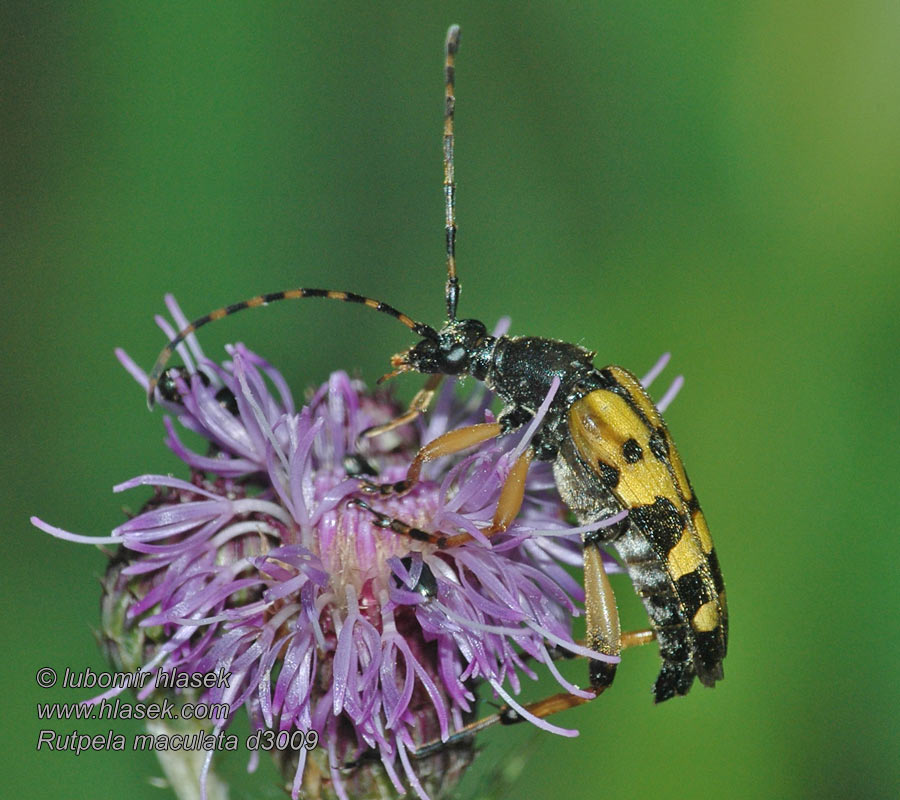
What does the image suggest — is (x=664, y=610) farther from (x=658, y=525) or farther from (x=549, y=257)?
(x=549, y=257)

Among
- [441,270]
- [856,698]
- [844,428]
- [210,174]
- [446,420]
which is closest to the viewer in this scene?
[446,420]

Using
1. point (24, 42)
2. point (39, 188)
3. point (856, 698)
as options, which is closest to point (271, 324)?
point (39, 188)

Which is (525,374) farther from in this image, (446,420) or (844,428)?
(844,428)

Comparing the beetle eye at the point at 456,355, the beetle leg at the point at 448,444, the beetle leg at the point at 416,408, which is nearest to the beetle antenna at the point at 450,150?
the beetle eye at the point at 456,355

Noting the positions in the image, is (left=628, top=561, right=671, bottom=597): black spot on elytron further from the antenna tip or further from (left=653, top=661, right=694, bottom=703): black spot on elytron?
the antenna tip

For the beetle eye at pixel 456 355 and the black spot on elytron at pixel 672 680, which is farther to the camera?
the beetle eye at pixel 456 355

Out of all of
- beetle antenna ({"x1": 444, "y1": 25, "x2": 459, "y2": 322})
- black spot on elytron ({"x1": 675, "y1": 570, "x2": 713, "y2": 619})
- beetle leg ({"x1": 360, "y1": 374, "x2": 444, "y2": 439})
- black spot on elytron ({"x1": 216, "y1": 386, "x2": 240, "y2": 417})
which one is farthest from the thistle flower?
beetle antenna ({"x1": 444, "y1": 25, "x2": 459, "y2": 322})

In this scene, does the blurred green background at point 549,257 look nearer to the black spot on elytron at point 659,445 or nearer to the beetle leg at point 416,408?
the black spot on elytron at point 659,445
